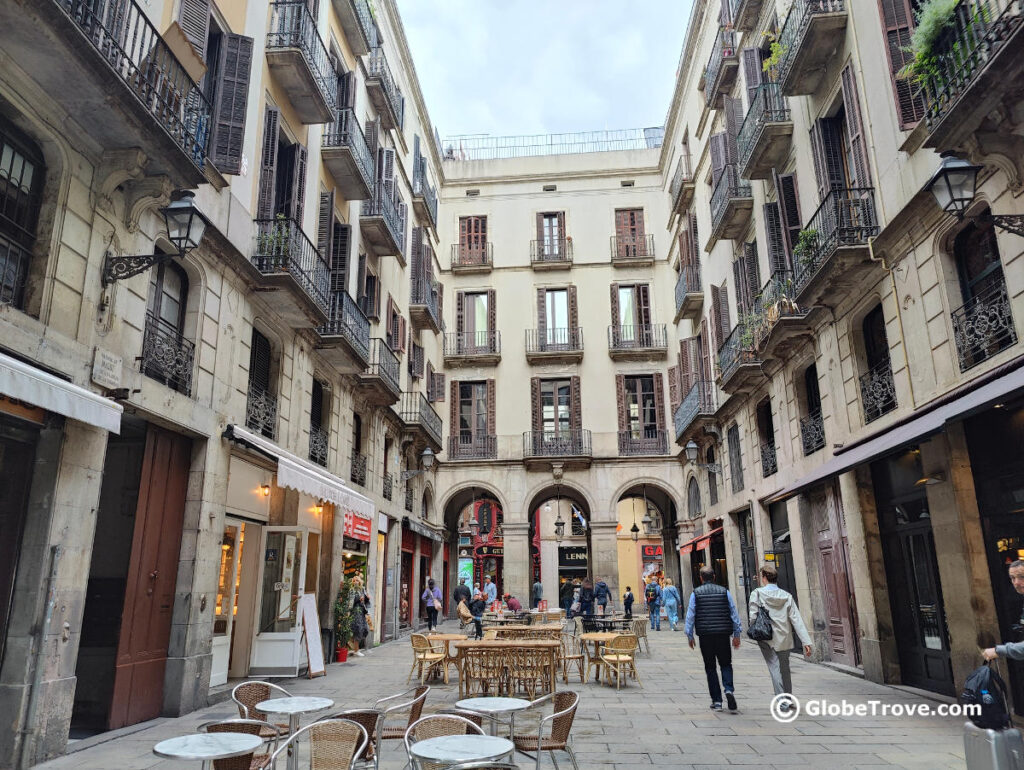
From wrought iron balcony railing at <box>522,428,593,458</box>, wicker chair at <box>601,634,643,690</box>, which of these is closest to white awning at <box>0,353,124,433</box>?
wicker chair at <box>601,634,643,690</box>

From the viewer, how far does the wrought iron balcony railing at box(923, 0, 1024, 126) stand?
6613 mm

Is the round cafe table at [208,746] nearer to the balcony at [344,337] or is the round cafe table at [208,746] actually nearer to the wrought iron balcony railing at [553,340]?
the balcony at [344,337]

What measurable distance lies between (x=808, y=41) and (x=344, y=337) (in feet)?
30.8

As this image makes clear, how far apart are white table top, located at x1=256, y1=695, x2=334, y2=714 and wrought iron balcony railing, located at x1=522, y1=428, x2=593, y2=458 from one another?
19684 millimetres

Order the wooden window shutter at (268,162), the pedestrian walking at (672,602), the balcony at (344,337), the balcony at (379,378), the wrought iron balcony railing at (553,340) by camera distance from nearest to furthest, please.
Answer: the wooden window shutter at (268,162)
the balcony at (344,337)
the balcony at (379,378)
the pedestrian walking at (672,602)
the wrought iron balcony railing at (553,340)

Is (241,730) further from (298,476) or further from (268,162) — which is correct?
(268,162)

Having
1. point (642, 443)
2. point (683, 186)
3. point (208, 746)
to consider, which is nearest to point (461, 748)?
point (208, 746)

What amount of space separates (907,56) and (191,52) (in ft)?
30.4

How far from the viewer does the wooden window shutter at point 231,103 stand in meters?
9.70

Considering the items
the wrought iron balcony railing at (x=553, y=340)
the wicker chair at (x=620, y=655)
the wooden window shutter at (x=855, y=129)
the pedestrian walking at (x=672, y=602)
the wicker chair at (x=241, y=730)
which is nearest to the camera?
the wicker chair at (x=241, y=730)

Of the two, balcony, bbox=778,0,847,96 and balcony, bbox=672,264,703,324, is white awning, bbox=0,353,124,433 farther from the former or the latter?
balcony, bbox=672,264,703,324

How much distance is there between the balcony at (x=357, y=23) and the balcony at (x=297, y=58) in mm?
2472

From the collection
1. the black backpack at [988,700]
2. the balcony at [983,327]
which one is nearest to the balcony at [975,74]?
the balcony at [983,327]

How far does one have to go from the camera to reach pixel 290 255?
35.8 ft
